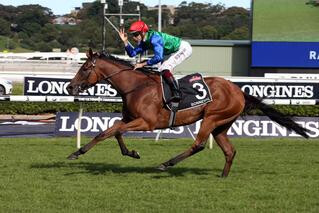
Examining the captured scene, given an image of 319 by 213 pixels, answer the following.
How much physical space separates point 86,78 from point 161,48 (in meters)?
1.12

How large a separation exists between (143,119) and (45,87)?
29.2ft

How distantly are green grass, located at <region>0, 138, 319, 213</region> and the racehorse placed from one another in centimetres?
45

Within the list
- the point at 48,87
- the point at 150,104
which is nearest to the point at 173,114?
the point at 150,104

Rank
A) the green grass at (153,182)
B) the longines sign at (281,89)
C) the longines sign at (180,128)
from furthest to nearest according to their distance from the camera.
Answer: the longines sign at (281,89)
the longines sign at (180,128)
the green grass at (153,182)

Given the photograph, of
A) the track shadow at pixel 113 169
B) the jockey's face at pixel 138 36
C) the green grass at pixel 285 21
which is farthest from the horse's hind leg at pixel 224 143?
the green grass at pixel 285 21

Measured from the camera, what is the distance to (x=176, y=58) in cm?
964

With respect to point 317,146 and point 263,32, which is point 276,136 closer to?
point 317,146

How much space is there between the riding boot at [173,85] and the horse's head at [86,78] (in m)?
0.94

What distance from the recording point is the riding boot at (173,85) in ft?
29.7

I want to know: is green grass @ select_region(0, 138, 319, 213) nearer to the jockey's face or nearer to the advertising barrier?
the jockey's face

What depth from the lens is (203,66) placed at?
3978 cm

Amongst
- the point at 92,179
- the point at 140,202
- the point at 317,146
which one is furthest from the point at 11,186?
the point at 317,146

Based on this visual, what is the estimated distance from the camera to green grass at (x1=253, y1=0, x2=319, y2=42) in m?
37.8

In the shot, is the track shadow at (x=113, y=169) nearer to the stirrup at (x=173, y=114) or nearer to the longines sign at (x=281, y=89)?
the stirrup at (x=173, y=114)
